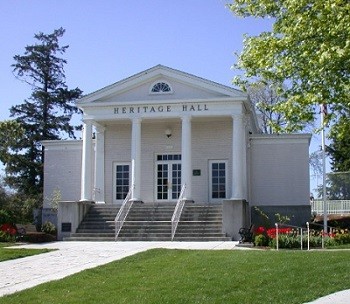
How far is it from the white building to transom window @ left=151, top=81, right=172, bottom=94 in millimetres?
47

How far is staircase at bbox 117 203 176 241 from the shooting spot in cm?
2348

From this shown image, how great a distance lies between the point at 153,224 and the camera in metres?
24.7

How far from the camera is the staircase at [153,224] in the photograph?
2344 cm

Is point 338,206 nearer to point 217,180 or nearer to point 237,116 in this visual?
point 217,180

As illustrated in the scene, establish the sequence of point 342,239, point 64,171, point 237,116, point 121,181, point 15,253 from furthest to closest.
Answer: point 64,171 → point 121,181 → point 237,116 → point 342,239 → point 15,253

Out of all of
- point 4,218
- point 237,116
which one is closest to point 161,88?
point 237,116

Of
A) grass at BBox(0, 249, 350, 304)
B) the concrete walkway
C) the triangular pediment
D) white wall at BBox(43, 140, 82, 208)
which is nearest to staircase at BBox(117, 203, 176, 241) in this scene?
the concrete walkway

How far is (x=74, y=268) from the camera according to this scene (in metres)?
14.6

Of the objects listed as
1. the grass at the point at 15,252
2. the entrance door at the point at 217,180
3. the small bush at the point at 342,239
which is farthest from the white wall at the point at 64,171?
the small bush at the point at 342,239

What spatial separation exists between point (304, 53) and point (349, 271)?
14.2 feet

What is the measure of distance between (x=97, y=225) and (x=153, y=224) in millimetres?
2451

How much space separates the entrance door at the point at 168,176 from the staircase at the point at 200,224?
10.1ft

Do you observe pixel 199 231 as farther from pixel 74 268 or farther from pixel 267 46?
pixel 267 46

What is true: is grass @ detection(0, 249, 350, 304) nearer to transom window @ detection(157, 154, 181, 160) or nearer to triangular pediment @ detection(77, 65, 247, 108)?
triangular pediment @ detection(77, 65, 247, 108)
